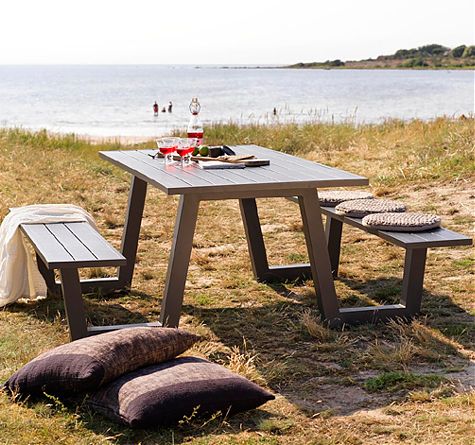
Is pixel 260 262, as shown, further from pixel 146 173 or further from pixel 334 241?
pixel 146 173

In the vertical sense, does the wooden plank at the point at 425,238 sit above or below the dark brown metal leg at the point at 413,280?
above

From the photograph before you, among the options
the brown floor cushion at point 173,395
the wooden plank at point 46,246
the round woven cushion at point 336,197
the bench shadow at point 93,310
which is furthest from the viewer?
the round woven cushion at point 336,197

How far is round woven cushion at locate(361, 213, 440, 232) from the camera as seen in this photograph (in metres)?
4.86

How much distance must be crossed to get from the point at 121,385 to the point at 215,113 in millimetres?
40624

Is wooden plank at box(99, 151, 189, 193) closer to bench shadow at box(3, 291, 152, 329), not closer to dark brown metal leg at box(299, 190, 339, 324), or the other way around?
dark brown metal leg at box(299, 190, 339, 324)

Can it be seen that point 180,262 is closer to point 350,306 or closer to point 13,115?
point 350,306

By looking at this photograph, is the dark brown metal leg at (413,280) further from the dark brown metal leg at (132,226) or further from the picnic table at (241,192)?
the dark brown metal leg at (132,226)

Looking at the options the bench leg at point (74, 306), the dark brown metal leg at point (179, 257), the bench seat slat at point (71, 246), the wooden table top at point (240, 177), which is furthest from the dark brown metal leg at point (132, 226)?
the bench leg at point (74, 306)

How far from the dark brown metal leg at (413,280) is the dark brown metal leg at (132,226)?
177 cm

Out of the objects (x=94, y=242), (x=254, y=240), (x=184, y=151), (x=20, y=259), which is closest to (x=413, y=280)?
(x=254, y=240)

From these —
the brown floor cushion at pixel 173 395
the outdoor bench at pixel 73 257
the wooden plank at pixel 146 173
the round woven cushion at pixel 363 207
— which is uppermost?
the wooden plank at pixel 146 173

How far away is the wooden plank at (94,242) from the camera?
432 cm

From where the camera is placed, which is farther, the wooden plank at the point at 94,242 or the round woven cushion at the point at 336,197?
the round woven cushion at the point at 336,197

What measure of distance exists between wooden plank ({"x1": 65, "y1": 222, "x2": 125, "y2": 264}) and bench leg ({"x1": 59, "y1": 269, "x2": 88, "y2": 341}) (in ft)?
0.55
